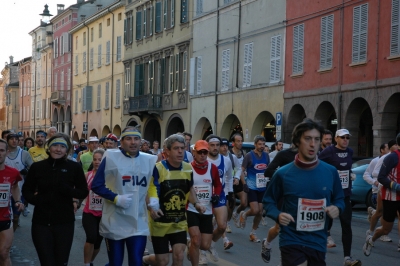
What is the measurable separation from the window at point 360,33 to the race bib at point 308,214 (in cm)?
2081

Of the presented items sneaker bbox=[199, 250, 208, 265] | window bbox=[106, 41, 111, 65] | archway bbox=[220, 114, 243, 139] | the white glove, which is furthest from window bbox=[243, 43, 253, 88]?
the white glove

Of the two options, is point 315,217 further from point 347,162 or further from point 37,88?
point 37,88

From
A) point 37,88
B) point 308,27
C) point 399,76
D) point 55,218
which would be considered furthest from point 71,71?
point 55,218

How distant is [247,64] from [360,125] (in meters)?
6.92

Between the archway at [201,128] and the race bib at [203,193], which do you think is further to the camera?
the archway at [201,128]

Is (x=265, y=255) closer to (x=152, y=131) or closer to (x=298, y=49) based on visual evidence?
(x=298, y=49)

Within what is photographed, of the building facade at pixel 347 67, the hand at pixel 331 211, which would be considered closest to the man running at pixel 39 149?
the hand at pixel 331 211

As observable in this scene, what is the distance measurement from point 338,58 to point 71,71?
42.8 metres

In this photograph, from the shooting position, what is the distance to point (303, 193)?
663 centimetres

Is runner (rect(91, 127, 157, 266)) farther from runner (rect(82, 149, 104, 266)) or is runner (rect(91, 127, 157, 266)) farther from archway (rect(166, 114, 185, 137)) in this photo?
archway (rect(166, 114, 185, 137))

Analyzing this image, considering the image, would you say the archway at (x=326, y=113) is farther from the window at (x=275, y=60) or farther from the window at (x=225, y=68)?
the window at (x=225, y=68)

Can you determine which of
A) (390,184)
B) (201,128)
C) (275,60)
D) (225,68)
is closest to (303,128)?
(390,184)

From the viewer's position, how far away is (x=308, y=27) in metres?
30.3

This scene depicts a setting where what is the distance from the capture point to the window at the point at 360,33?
2681cm
